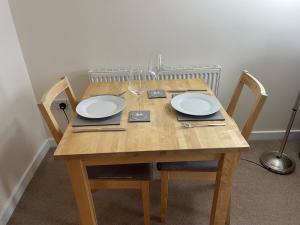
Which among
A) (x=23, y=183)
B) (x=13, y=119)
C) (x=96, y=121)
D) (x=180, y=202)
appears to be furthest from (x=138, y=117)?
(x=23, y=183)

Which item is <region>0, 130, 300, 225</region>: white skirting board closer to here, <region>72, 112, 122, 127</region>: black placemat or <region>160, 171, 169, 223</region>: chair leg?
<region>72, 112, 122, 127</region>: black placemat

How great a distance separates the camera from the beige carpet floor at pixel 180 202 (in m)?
1.60

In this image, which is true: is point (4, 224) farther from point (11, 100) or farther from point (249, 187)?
point (249, 187)

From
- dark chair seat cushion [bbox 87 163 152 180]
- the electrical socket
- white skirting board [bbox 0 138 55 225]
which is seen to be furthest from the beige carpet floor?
the electrical socket

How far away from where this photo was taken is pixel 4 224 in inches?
62.8

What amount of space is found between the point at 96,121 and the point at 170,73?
912mm

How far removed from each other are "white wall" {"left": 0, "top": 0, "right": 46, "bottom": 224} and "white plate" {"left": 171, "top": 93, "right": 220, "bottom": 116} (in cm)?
121

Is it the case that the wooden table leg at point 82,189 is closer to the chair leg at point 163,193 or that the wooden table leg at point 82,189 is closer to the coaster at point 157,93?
the chair leg at point 163,193

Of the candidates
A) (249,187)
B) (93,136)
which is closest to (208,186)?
(249,187)

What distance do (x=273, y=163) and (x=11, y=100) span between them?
2084 millimetres

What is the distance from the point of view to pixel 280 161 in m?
2.01

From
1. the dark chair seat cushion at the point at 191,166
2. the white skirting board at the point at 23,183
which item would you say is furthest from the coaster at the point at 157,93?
the white skirting board at the point at 23,183

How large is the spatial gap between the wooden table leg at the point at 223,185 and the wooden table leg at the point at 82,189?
2.04 feet

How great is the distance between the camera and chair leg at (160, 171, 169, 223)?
4.66 feet
